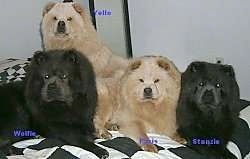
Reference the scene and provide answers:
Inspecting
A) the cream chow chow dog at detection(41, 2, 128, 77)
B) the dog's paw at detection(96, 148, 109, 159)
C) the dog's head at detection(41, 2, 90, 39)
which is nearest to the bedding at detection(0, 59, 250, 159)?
the dog's paw at detection(96, 148, 109, 159)

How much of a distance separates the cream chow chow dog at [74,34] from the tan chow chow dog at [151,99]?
0.27 m

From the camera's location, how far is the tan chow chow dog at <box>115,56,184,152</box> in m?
2.07

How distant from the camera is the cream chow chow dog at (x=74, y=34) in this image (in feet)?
7.55

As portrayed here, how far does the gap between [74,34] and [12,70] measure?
43 cm

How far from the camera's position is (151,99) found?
2.07 m

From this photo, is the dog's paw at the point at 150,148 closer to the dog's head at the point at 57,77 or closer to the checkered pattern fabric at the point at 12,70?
the dog's head at the point at 57,77

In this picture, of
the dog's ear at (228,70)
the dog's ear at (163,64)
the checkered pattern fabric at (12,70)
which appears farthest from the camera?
the checkered pattern fabric at (12,70)

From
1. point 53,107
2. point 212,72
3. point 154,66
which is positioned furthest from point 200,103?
point 53,107

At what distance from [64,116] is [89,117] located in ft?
0.32

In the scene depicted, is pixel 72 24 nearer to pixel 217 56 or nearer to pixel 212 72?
pixel 212 72

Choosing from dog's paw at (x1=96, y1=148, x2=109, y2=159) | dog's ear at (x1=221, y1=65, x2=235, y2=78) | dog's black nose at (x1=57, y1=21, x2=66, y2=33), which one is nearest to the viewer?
dog's paw at (x1=96, y1=148, x2=109, y2=159)

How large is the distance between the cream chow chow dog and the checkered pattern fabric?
9.7 inches

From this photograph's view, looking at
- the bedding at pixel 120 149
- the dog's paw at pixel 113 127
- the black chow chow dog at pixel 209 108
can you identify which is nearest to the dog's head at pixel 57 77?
the bedding at pixel 120 149

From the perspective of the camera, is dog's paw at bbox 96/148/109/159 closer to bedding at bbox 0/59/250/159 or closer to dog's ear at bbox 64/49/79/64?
bedding at bbox 0/59/250/159
